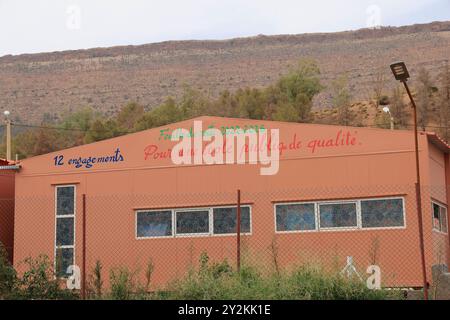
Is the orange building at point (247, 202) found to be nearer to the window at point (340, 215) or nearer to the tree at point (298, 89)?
the window at point (340, 215)

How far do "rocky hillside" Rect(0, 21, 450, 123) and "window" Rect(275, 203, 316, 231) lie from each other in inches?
2110

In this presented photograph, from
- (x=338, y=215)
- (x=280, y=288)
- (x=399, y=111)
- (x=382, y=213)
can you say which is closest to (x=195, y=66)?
(x=399, y=111)

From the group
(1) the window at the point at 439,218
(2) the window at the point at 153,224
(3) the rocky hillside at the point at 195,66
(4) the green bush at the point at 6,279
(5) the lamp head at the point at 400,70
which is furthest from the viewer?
(3) the rocky hillside at the point at 195,66

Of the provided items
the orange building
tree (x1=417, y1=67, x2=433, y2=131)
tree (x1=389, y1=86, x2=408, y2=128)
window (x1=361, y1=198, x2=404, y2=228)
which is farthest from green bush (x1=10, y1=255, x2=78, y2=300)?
tree (x1=389, y1=86, x2=408, y2=128)

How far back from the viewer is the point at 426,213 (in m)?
15.8

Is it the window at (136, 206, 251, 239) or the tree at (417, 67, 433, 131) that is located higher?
the tree at (417, 67, 433, 131)

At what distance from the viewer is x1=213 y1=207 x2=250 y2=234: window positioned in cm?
1725

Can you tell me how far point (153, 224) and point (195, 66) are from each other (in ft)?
251

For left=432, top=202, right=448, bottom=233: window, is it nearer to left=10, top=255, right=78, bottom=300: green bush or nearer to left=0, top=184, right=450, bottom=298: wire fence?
left=0, top=184, right=450, bottom=298: wire fence

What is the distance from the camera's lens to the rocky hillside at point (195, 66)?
81.6 meters

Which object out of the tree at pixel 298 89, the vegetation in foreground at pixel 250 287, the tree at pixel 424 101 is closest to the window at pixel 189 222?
the vegetation in foreground at pixel 250 287

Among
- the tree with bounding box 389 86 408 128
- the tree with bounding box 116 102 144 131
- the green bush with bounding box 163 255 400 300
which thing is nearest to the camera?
the green bush with bounding box 163 255 400 300

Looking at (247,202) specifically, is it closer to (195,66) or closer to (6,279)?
(6,279)

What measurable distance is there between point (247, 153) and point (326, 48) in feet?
262
